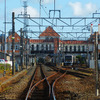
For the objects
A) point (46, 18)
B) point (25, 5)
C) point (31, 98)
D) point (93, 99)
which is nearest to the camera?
point (93, 99)

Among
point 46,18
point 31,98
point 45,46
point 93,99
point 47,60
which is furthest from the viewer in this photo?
point 47,60

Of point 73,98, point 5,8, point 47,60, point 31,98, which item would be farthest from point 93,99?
point 47,60

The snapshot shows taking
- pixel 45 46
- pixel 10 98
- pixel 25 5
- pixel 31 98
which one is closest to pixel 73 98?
pixel 31 98

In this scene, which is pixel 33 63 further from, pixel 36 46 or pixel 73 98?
pixel 73 98

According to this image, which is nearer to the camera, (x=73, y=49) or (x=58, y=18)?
(x=58, y=18)

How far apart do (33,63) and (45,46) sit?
38.9 ft

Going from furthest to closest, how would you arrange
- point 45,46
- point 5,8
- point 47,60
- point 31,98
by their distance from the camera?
point 47,60 < point 45,46 < point 5,8 < point 31,98

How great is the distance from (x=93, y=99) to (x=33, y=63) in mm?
66443

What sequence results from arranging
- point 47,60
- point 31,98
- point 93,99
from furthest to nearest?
point 47,60, point 31,98, point 93,99

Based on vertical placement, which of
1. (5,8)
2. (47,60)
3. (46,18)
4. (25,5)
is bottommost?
(47,60)

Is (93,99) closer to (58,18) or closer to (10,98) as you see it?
(10,98)

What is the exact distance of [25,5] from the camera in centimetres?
5478

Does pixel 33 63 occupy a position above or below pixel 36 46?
below

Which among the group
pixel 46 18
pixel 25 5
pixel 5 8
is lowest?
pixel 46 18
